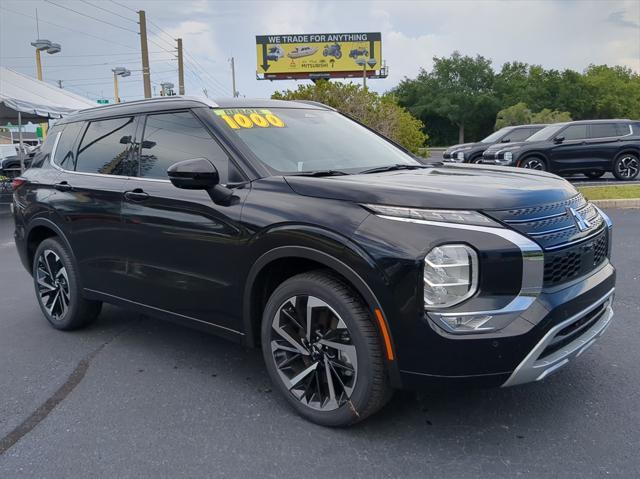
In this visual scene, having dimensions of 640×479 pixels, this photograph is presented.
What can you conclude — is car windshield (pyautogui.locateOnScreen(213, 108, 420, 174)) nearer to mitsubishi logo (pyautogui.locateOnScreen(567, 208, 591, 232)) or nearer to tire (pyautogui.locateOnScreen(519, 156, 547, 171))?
mitsubishi logo (pyautogui.locateOnScreen(567, 208, 591, 232))

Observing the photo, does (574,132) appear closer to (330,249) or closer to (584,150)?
(584,150)

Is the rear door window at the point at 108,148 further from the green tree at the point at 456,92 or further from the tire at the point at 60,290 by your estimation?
the green tree at the point at 456,92

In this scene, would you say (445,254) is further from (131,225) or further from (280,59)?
(280,59)

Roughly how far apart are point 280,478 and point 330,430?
0.47 m

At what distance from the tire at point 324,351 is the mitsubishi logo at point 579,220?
117 cm

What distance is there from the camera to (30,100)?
683 inches

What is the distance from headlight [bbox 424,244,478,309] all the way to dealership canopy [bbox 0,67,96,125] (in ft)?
47.2

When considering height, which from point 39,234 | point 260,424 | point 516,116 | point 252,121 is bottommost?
point 260,424

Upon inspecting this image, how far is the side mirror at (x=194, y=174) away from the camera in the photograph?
329 centimetres

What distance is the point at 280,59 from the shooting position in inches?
2485

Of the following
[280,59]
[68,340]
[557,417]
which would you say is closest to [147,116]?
[68,340]

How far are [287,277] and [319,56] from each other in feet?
207

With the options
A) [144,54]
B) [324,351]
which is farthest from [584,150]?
[144,54]

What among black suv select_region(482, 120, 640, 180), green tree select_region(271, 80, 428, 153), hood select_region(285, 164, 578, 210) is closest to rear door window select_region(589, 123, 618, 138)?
black suv select_region(482, 120, 640, 180)
